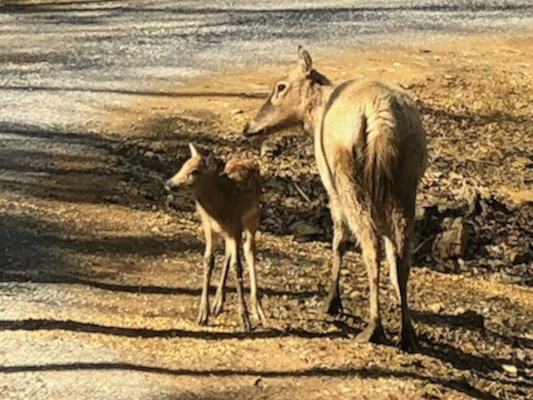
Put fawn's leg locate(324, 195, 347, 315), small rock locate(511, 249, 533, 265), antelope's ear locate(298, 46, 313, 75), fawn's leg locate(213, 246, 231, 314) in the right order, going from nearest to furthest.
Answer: fawn's leg locate(213, 246, 231, 314) → fawn's leg locate(324, 195, 347, 315) → antelope's ear locate(298, 46, 313, 75) → small rock locate(511, 249, 533, 265)

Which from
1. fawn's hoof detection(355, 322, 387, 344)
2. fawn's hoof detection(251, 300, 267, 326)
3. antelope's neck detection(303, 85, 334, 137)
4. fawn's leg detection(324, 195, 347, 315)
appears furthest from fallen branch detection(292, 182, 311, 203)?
fawn's hoof detection(355, 322, 387, 344)

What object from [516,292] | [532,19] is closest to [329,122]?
[516,292]

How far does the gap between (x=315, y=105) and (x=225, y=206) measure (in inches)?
50.9

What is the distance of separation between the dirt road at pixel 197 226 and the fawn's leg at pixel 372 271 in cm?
11

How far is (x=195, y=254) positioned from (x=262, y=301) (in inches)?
42.9

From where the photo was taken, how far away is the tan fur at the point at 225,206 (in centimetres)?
677

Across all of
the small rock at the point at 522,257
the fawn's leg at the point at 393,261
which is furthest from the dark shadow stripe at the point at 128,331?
the small rock at the point at 522,257

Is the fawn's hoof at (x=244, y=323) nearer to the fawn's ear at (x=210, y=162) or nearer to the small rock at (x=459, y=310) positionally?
the fawn's ear at (x=210, y=162)

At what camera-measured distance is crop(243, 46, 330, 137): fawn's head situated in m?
7.80

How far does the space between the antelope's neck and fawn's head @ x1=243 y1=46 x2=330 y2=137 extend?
0.03 m

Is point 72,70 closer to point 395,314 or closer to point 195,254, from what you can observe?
point 195,254

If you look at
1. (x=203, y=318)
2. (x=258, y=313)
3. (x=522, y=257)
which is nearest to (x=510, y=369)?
(x=258, y=313)

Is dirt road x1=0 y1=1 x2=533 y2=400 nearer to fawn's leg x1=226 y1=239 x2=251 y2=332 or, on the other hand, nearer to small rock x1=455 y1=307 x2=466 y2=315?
small rock x1=455 y1=307 x2=466 y2=315

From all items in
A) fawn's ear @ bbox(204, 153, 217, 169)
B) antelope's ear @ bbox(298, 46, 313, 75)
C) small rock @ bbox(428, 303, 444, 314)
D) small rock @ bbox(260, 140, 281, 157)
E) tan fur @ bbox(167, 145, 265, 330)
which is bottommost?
small rock @ bbox(428, 303, 444, 314)
